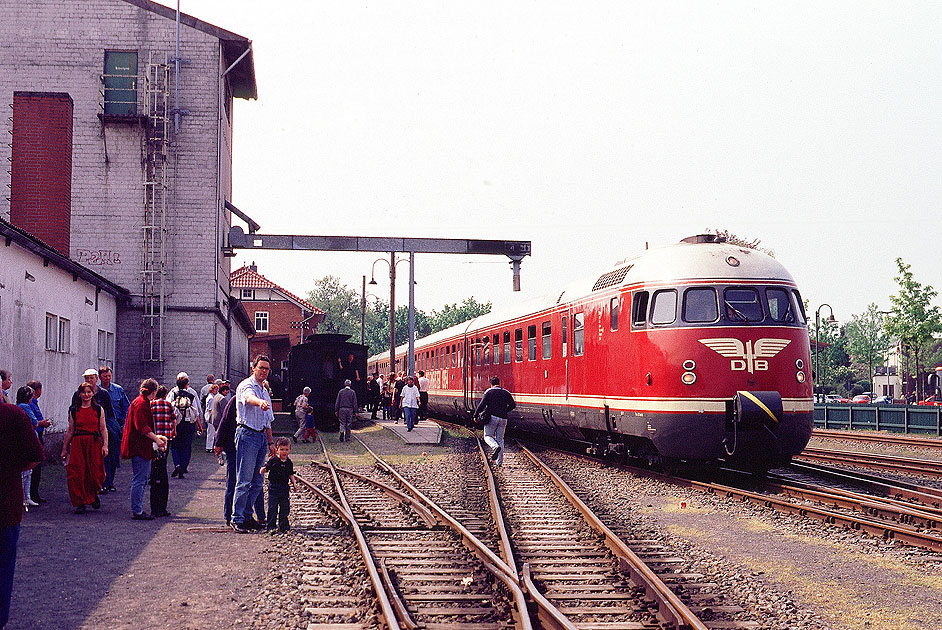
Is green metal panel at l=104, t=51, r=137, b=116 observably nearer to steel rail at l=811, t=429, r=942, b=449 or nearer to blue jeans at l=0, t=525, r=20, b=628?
steel rail at l=811, t=429, r=942, b=449

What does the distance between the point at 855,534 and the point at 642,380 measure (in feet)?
15.2

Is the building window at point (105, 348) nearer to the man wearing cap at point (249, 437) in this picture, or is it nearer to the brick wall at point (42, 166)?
the brick wall at point (42, 166)

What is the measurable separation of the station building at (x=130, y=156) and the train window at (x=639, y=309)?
1655 cm

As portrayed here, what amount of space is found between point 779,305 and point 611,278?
2.89 m

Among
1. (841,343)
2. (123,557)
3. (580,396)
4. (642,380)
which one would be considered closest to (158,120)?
(580,396)

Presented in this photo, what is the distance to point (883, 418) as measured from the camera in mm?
29125

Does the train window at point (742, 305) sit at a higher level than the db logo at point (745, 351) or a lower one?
higher

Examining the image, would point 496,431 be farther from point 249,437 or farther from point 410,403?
point 410,403

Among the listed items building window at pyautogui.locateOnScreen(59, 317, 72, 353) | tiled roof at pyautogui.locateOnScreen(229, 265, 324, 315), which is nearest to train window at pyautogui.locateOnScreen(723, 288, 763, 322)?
building window at pyautogui.locateOnScreen(59, 317, 72, 353)

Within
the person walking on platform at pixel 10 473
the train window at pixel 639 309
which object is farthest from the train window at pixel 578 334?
the person walking on platform at pixel 10 473

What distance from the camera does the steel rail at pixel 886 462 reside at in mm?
16641

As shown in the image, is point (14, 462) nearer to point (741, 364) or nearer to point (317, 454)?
point (741, 364)

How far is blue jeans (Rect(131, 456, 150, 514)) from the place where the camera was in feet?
37.3

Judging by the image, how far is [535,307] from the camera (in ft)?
67.5
